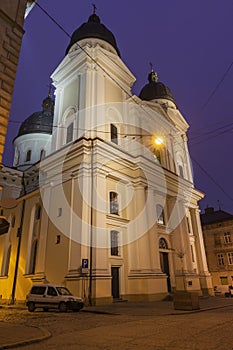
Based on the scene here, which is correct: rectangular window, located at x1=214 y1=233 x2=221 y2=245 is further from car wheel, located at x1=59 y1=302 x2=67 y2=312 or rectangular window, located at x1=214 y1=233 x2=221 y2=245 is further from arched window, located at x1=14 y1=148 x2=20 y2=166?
car wheel, located at x1=59 y1=302 x2=67 y2=312

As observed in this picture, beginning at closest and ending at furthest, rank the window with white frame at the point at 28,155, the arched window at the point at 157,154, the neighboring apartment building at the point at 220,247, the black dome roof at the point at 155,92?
the arched window at the point at 157,154 → the black dome roof at the point at 155,92 → the window with white frame at the point at 28,155 → the neighboring apartment building at the point at 220,247

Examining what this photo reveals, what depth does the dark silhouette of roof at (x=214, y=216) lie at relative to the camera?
39812mm

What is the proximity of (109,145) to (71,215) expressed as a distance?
19.0 ft

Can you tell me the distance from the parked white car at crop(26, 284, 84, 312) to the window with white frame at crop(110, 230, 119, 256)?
5.48 meters

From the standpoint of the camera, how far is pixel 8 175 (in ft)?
95.8

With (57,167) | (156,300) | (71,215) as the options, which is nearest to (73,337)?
(71,215)

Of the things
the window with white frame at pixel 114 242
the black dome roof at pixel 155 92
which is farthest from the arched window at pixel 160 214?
the black dome roof at pixel 155 92

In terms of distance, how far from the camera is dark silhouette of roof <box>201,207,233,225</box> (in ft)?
131

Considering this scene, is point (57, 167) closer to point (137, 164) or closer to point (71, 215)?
point (71, 215)

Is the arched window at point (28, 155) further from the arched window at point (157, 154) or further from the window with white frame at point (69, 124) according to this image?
the arched window at point (157, 154)

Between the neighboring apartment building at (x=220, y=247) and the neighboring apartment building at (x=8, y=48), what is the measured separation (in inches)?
1452

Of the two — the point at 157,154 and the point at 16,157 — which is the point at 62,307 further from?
the point at 16,157

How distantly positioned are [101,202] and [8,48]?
39.6 feet

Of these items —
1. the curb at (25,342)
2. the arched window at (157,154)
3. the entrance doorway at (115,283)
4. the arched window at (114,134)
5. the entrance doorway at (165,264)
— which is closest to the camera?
the curb at (25,342)
